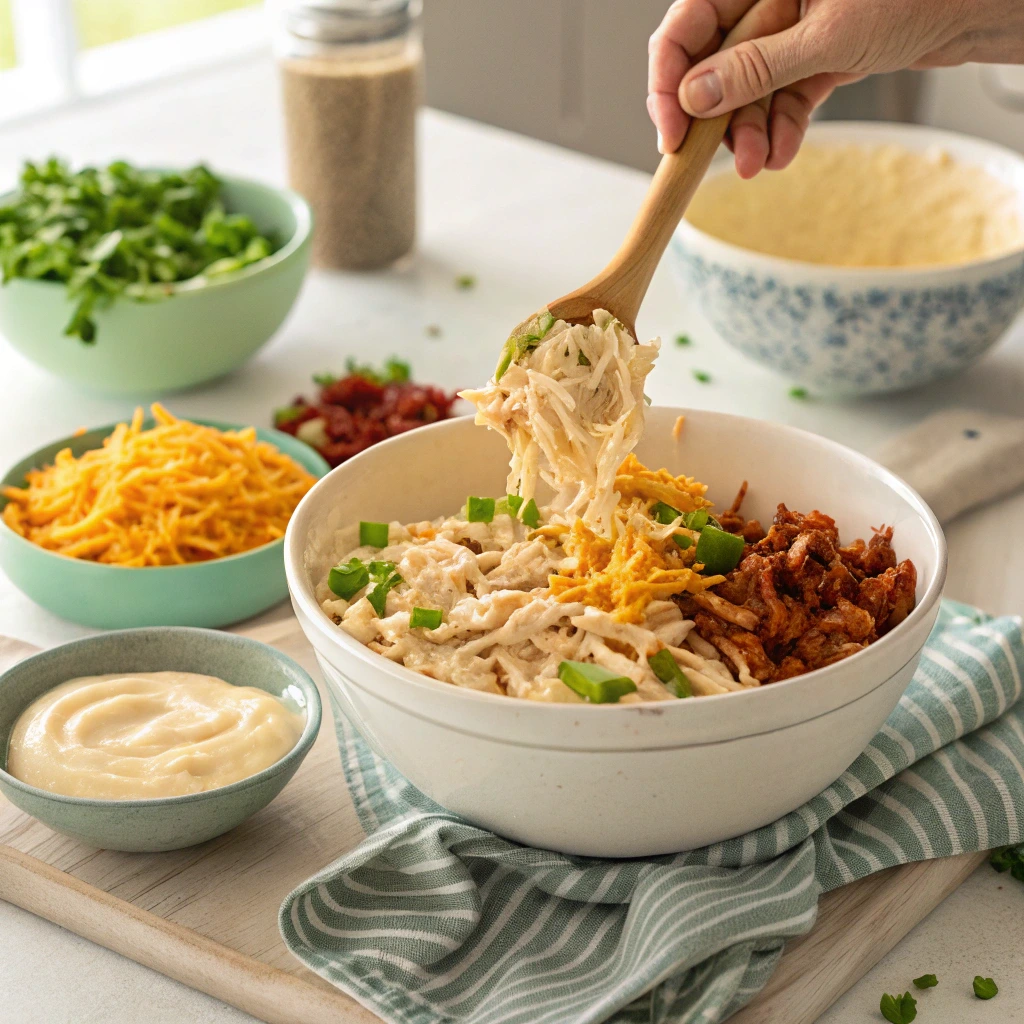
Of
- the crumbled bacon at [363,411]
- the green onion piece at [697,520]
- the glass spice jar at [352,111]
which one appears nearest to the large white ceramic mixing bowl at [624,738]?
the green onion piece at [697,520]

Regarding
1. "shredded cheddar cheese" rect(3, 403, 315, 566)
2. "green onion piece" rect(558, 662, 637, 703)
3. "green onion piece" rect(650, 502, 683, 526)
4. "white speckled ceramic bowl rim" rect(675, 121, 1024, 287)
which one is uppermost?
"green onion piece" rect(558, 662, 637, 703)

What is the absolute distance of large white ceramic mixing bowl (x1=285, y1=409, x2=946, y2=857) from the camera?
1.36 metres

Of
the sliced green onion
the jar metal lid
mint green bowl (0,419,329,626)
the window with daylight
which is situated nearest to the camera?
the sliced green onion

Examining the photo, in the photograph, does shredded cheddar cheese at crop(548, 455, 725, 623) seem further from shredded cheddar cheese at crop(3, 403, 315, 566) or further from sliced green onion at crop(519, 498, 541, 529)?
shredded cheddar cheese at crop(3, 403, 315, 566)

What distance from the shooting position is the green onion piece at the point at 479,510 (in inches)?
71.8

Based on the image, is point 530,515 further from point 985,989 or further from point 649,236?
point 985,989

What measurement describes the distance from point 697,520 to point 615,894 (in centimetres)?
47

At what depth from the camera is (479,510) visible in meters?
1.82

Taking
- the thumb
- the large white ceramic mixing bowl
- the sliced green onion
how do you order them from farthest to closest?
the thumb < the sliced green onion < the large white ceramic mixing bowl

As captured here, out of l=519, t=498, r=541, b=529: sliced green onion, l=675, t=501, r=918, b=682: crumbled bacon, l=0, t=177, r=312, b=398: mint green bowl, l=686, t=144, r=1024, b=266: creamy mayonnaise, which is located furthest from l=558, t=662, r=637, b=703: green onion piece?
l=686, t=144, r=1024, b=266: creamy mayonnaise

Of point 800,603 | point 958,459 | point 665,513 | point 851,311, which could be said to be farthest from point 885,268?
point 800,603

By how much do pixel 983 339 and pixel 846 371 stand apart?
0.27m

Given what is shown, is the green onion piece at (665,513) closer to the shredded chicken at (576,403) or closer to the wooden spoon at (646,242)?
the shredded chicken at (576,403)

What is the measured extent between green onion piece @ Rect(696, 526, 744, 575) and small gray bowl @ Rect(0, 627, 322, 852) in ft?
1.69
